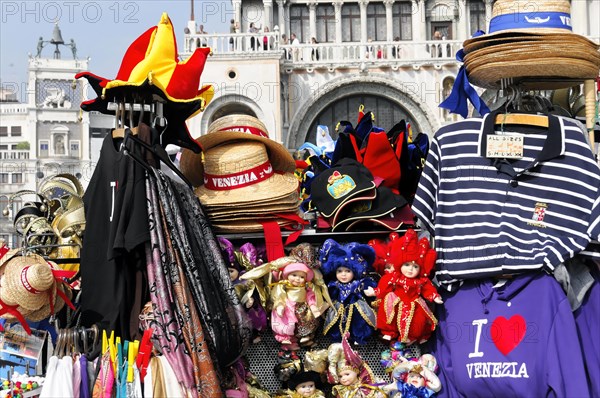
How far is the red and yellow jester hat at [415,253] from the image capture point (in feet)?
14.2

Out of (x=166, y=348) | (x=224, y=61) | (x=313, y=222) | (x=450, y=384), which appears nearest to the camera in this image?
(x=166, y=348)

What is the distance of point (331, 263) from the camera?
4504 mm

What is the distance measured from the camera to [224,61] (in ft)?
74.2

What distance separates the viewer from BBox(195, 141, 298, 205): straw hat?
4699mm

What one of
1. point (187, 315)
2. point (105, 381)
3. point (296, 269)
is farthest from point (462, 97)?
point (105, 381)

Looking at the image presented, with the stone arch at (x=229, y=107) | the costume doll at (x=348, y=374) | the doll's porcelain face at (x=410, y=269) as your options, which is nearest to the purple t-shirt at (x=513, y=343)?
the doll's porcelain face at (x=410, y=269)

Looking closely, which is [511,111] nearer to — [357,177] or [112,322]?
[357,177]

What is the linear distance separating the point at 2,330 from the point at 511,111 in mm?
2743

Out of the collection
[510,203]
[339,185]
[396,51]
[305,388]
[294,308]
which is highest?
[396,51]

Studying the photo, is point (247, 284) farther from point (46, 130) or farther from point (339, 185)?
point (46, 130)

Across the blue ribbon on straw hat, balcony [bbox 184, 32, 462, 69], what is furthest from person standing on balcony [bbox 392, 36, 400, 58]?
the blue ribbon on straw hat

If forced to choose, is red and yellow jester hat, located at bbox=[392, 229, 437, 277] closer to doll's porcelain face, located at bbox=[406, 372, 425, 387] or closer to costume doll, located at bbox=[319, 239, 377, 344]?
costume doll, located at bbox=[319, 239, 377, 344]

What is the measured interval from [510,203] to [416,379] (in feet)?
3.08

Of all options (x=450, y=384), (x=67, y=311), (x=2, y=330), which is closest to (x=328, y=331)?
(x=450, y=384)
